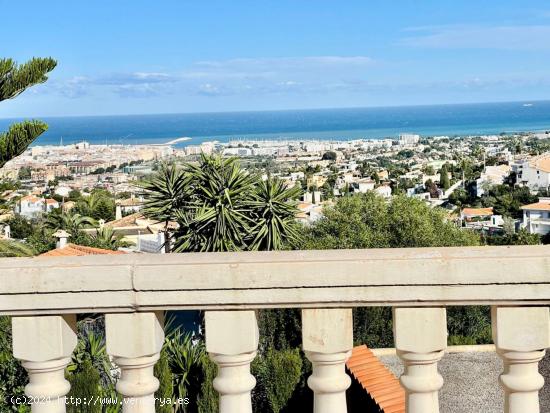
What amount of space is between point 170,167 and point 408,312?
16.2 metres

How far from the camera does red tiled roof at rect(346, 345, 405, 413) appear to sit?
143 inches

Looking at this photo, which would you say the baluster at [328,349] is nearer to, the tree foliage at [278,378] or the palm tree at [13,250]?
the tree foliage at [278,378]

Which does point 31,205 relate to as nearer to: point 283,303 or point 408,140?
point 283,303

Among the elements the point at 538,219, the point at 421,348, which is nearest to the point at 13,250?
the point at 421,348

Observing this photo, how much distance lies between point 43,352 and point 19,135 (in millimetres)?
8585

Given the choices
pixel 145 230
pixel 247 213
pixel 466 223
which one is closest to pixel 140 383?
pixel 247 213

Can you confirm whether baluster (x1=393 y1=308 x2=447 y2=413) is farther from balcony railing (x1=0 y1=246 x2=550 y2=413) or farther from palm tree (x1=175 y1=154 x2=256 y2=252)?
palm tree (x1=175 y1=154 x2=256 y2=252)

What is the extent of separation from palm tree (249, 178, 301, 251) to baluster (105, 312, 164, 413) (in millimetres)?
14699

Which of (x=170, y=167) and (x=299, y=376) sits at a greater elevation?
(x=170, y=167)

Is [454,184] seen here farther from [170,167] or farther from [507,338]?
[507,338]

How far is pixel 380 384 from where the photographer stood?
14.3 ft

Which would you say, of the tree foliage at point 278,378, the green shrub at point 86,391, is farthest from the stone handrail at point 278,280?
the tree foliage at point 278,378

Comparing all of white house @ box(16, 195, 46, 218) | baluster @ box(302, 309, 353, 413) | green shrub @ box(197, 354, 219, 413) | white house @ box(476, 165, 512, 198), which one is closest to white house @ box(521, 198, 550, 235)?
white house @ box(476, 165, 512, 198)

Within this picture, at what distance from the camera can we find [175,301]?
1.93m
